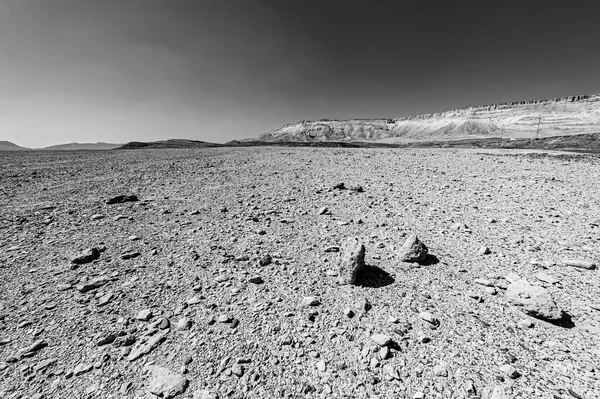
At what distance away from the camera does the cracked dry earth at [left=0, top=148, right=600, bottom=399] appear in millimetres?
2039

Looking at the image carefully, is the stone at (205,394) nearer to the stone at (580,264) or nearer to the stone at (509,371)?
the stone at (509,371)

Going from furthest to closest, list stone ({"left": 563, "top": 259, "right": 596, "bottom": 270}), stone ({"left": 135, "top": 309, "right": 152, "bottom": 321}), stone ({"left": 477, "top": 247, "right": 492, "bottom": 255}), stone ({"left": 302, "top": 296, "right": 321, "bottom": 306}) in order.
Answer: stone ({"left": 477, "top": 247, "right": 492, "bottom": 255})
stone ({"left": 563, "top": 259, "right": 596, "bottom": 270})
stone ({"left": 302, "top": 296, "right": 321, "bottom": 306})
stone ({"left": 135, "top": 309, "right": 152, "bottom": 321})

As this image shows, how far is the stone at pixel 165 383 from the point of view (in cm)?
195

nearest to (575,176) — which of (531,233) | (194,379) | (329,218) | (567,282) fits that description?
(531,233)

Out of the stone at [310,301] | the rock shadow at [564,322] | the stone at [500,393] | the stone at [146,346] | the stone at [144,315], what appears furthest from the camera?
the stone at [310,301]

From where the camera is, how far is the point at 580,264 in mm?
3523

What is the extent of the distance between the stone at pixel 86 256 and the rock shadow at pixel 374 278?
415 cm

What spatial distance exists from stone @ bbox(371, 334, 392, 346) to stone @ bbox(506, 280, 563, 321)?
1.67m

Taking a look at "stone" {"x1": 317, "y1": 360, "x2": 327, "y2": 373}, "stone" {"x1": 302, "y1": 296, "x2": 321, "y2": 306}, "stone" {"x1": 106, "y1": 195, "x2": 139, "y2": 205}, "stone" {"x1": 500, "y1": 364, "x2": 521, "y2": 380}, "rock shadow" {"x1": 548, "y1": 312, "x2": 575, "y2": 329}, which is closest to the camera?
"stone" {"x1": 500, "y1": 364, "x2": 521, "y2": 380}

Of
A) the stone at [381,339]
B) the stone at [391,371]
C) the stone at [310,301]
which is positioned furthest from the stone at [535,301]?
the stone at [310,301]

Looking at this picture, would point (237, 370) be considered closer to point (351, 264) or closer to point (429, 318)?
point (351, 264)

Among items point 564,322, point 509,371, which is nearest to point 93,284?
point 509,371

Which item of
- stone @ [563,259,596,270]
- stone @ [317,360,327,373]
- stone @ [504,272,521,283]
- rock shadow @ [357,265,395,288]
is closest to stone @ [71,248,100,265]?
stone @ [317,360,327,373]

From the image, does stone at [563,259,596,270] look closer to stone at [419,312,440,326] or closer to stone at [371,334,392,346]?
stone at [419,312,440,326]
